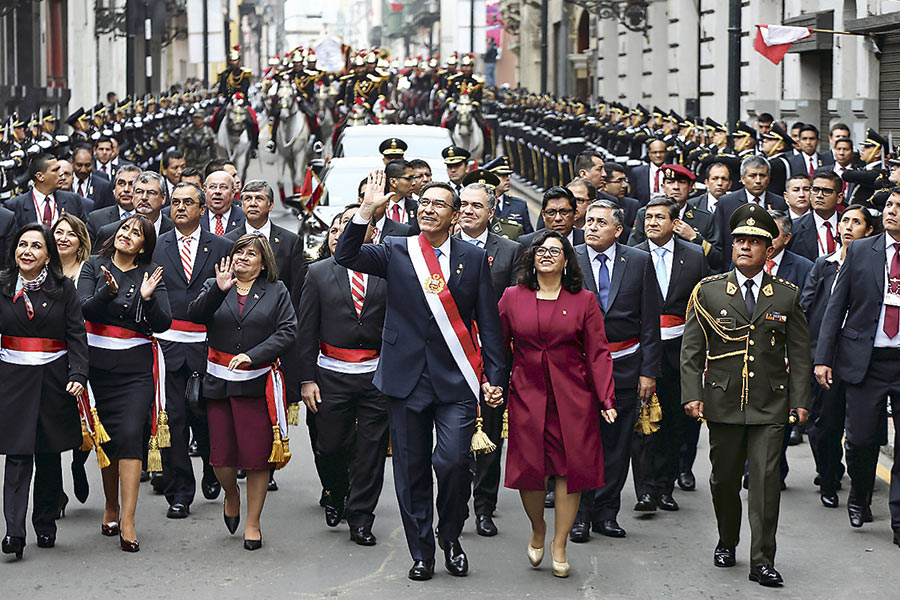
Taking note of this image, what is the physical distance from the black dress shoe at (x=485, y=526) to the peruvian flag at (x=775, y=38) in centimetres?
1184

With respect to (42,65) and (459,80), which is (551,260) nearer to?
(459,80)

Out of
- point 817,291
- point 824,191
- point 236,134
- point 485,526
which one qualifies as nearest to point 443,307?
point 485,526

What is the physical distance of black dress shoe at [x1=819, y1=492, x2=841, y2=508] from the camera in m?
9.01

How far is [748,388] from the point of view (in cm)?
743

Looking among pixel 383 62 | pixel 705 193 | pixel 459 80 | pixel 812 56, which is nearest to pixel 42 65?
pixel 383 62

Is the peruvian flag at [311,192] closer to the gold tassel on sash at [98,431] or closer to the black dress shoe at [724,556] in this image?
the gold tassel on sash at [98,431]

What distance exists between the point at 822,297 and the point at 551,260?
2.45m

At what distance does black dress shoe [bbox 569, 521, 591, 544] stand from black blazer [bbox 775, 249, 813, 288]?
224cm

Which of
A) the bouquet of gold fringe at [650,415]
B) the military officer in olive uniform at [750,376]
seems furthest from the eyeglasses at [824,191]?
the military officer in olive uniform at [750,376]

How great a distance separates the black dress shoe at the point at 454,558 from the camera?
7500 millimetres

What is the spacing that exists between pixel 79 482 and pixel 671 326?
3418 millimetres

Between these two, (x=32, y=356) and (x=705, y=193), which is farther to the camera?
(x=705, y=193)

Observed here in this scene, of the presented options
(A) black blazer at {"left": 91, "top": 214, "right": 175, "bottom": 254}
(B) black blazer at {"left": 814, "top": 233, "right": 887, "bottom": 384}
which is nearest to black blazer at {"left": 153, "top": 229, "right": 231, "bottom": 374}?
(A) black blazer at {"left": 91, "top": 214, "right": 175, "bottom": 254}

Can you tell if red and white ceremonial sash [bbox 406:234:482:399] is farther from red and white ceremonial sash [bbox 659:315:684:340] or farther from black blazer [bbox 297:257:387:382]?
red and white ceremonial sash [bbox 659:315:684:340]
